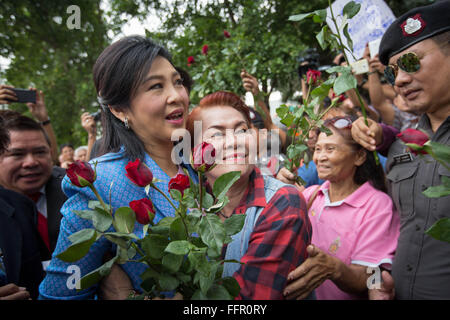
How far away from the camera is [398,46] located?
4.75ft

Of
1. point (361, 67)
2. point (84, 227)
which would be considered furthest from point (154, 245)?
point (361, 67)

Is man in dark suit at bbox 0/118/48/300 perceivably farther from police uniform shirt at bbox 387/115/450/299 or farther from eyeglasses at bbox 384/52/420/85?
eyeglasses at bbox 384/52/420/85

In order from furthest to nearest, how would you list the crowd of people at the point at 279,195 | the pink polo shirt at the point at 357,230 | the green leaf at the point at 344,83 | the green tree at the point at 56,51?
the green tree at the point at 56,51 → the pink polo shirt at the point at 357,230 → the crowd of people at the point at 279,195 → the green leaf at the point at 344,83

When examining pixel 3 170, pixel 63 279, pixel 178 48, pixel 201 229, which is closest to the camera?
pixel 201 229

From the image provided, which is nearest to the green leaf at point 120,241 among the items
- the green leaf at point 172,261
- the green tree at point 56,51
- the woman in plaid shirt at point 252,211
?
the green leaf at point 172,261

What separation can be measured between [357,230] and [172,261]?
4.05 ft

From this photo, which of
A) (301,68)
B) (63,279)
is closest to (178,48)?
(301,68)

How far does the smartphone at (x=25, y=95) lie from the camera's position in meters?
2.74

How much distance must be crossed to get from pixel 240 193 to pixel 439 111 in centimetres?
93

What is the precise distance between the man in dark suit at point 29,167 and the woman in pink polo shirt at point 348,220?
1583 mm

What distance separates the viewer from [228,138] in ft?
4.43

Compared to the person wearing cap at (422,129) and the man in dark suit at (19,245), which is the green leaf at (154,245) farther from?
the man in dark suit at (19,245)

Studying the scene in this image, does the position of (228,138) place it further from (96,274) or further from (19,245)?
(19,245)
